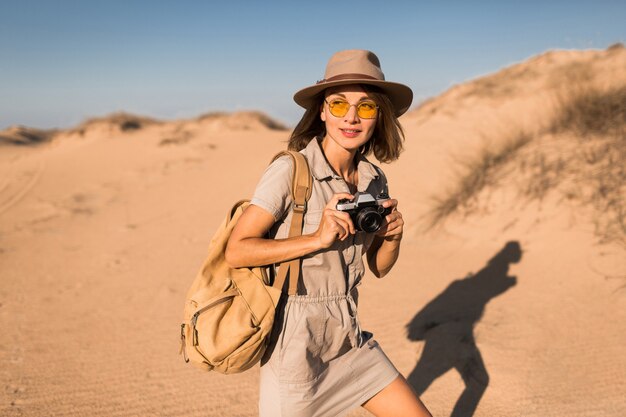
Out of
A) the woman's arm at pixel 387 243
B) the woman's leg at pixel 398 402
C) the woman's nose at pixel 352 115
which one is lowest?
the woman's leg at pixel 398 402

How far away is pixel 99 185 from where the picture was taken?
1062 centimetres

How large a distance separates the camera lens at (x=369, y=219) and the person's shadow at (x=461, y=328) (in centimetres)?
200

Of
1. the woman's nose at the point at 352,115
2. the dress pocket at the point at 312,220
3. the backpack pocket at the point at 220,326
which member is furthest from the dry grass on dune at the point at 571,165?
the backpack pocket at the point at 220,326

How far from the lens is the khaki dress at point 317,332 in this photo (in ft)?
6.11

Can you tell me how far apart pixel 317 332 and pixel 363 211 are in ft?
1.57

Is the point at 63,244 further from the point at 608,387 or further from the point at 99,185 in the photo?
the point at 608,387

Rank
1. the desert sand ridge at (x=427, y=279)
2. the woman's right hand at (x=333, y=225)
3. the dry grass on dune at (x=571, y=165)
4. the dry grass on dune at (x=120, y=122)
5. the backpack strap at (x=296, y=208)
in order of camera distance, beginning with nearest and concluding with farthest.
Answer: the woman's right hand at (x=333, y=225), the backpack strap at (x=296, y=208), the desert sand ridge at (x=427, y=279), the dry grass on dune at (x=571, y=165), the dry grass on dune at (x=120, y=122)

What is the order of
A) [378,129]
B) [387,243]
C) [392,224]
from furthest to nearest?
[378,129] < [387,243] < [392,224]

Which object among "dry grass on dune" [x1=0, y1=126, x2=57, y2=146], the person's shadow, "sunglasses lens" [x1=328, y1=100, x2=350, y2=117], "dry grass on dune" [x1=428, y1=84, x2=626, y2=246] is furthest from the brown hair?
"dry grass on dune" [x1=0, y1=126, x2=57, y2=146]

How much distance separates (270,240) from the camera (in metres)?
1.80

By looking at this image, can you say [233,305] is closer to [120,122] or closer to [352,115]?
[352,115]

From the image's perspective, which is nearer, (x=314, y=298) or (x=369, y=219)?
(x=369, y=219)

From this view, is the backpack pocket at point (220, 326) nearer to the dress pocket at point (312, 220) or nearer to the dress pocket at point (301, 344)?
the dress pocket at point (301, 344)

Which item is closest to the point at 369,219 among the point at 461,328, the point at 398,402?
the point at 398,402
